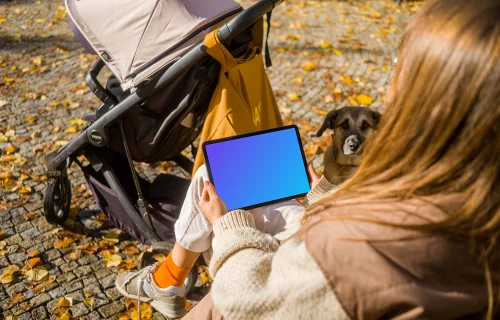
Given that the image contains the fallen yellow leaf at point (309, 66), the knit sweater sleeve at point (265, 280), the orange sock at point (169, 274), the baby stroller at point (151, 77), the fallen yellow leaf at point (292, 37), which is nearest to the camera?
the knit sweater sleeve at point (265, 280)

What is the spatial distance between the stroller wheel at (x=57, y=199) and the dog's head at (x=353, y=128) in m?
1.92

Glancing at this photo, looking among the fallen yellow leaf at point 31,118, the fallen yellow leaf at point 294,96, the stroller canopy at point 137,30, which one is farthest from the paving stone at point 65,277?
the fallen yellow leaf at point 294,96

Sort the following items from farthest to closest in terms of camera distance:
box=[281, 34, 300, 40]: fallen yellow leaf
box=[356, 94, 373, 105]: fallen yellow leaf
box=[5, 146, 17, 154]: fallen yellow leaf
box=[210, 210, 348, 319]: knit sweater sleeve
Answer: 1. box=[281, 34, 300, 40]: fallen yellow leaf
2. box=[356, 94, 373, 105]: fallen yellow leaf
3. box=[5, 146, 17, 154]: fallen yellow leaf
4. box=[210, 210, 348, 319]: knit sweater sleeve

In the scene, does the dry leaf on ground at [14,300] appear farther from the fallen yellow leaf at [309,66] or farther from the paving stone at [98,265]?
the fallen yellow leaf at [309,66]

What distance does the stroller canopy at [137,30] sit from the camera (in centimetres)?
272

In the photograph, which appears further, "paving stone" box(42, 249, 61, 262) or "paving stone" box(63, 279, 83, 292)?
"paving stone" box(42, 249, 61, 262)

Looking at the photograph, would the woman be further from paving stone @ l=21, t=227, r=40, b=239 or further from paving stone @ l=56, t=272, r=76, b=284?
paving stone @ l=21, t=227, r=40, b=239

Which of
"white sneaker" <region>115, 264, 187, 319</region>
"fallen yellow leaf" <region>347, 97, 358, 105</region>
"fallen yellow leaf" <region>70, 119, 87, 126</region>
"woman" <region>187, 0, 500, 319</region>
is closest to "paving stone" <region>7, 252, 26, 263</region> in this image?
"white sneaker" <region>115, 264, 187, 319</region>

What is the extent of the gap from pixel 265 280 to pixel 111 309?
6.21 ft

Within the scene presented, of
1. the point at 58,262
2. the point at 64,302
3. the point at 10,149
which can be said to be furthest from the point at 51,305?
the point at 10,149

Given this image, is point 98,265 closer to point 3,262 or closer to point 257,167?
point 3,262

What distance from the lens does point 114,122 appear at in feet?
9.45

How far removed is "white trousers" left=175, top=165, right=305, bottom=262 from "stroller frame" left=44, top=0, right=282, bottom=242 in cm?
66

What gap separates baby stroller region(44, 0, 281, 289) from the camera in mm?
2707
